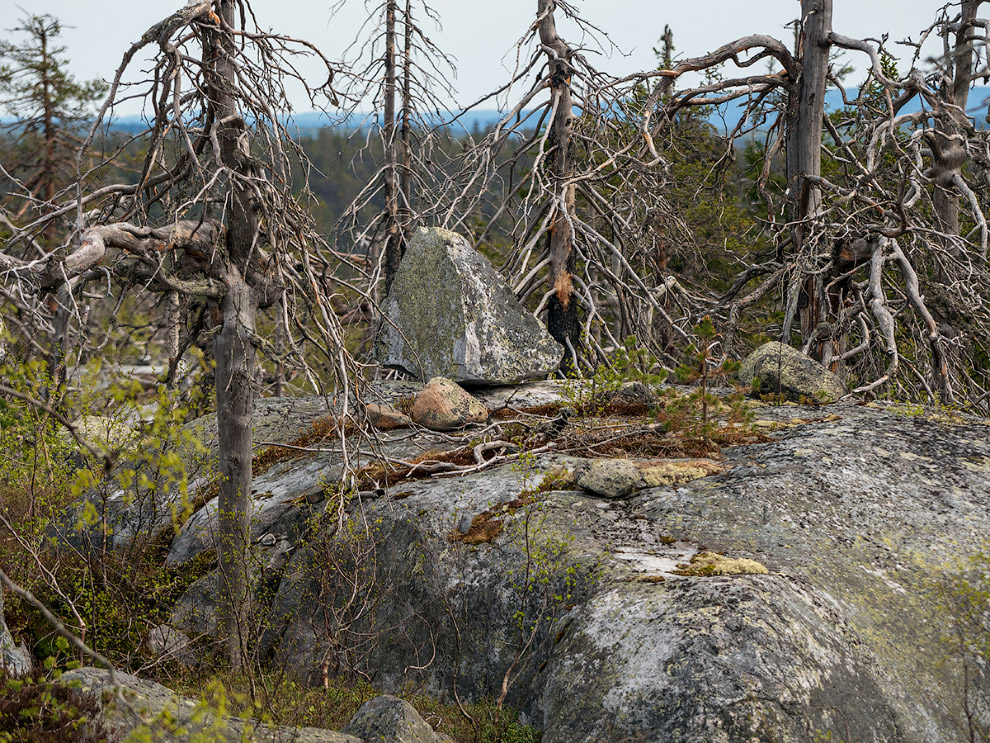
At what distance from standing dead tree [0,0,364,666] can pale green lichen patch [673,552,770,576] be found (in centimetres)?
261

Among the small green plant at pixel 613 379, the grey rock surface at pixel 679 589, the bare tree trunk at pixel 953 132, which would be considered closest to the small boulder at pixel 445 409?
the grey rock surface at pixel 679 589

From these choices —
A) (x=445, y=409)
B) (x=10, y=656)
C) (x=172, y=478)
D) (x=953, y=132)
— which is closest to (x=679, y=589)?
(x=445, y=409)

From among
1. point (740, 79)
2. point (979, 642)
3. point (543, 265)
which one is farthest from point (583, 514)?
point (740, 79)

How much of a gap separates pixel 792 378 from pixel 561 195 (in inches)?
154

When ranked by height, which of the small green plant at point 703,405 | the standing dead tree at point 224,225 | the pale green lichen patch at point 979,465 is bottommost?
the pale green lichen patch at point 979,465

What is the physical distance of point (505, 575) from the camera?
5.65 meters

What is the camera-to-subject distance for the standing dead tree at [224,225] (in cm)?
532

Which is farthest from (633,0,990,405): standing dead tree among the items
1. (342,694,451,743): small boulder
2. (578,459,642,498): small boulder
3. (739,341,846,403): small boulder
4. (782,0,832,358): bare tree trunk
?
(342,694,451,743): small boulder

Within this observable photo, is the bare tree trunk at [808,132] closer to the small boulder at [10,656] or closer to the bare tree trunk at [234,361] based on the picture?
the bare tree trunk at [234,361]

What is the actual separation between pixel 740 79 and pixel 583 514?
21.2 feet

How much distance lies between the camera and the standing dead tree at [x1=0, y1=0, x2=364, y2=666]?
5.32m

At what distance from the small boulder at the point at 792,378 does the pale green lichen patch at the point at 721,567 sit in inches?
140

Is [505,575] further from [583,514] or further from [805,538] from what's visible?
[805,538]

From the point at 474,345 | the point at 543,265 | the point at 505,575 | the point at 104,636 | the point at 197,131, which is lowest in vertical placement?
the point at 104,636
